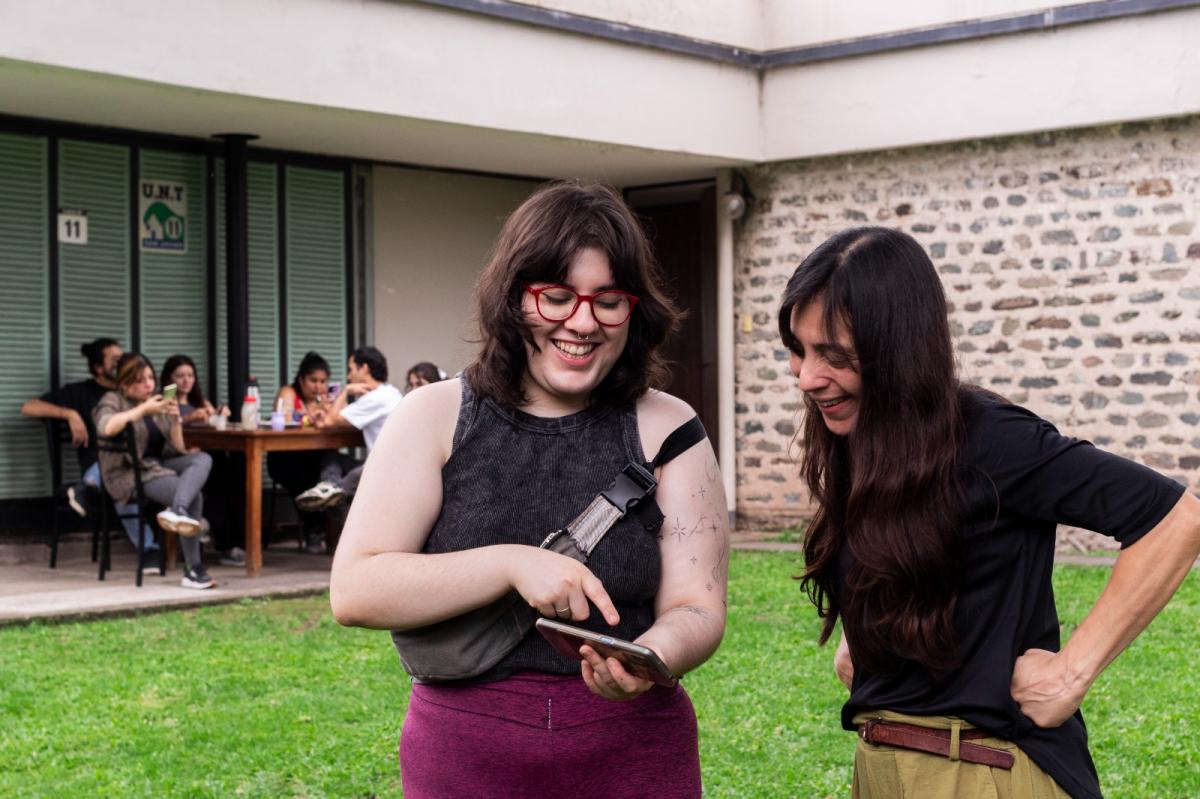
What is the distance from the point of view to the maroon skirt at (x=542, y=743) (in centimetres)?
220

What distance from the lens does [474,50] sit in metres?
10.1

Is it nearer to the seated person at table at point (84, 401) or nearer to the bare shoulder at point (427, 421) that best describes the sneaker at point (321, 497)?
the seated person at table at point (84, 401)

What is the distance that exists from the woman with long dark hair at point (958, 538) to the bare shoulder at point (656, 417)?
213 mm

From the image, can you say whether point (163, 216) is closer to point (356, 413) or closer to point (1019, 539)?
point (356, 413)

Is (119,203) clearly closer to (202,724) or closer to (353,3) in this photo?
(353,3)

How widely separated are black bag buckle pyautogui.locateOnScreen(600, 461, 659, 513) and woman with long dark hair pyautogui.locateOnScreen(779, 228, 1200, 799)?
28cm

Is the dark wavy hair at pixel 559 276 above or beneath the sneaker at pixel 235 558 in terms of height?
above

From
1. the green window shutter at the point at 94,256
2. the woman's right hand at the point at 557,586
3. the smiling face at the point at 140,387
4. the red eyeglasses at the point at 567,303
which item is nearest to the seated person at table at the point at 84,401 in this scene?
the green window shutter at the point at 94,256

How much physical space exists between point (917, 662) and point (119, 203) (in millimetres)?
9496

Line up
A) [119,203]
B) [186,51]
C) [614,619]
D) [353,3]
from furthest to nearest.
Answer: [119,203]
[353,3]
[186,51]
[614,619]

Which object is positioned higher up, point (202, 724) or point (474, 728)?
point (474, 728)

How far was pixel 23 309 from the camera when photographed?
10.2m

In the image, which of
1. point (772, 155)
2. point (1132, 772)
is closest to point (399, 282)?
point (772, 155)

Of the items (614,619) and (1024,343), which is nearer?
(614,619)
